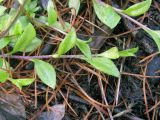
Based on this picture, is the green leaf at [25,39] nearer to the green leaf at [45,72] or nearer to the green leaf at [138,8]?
the green leaf at [45,72]

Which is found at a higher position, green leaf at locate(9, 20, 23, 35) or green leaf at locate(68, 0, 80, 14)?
green leaf at locate(68, 0, 80, 14)

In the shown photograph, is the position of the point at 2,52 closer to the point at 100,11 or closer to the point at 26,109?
the point at 26,109

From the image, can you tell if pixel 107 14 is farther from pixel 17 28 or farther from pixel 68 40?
pixel 17 28

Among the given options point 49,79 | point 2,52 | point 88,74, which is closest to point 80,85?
point 88,74

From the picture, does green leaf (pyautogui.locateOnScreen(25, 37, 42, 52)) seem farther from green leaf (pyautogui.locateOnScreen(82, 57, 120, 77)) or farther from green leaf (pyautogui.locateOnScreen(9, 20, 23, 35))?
green leaf (pyautogui.locateOnScreen(82, 57, 120, 77))

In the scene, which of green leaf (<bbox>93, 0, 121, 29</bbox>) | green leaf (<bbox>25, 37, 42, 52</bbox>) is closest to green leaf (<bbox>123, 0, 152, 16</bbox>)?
green leaf (<bbox>93, 0, 121, 29</bbox>)

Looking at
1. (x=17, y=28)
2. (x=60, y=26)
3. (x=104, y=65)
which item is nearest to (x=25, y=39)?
(x=17, y=28)

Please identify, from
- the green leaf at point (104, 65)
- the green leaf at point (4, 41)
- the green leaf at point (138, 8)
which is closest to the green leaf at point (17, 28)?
the green leaf at point (4, 41)

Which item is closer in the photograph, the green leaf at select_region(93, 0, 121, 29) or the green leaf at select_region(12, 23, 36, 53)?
the green leaf at select_region(12, 23, 36, 53)
